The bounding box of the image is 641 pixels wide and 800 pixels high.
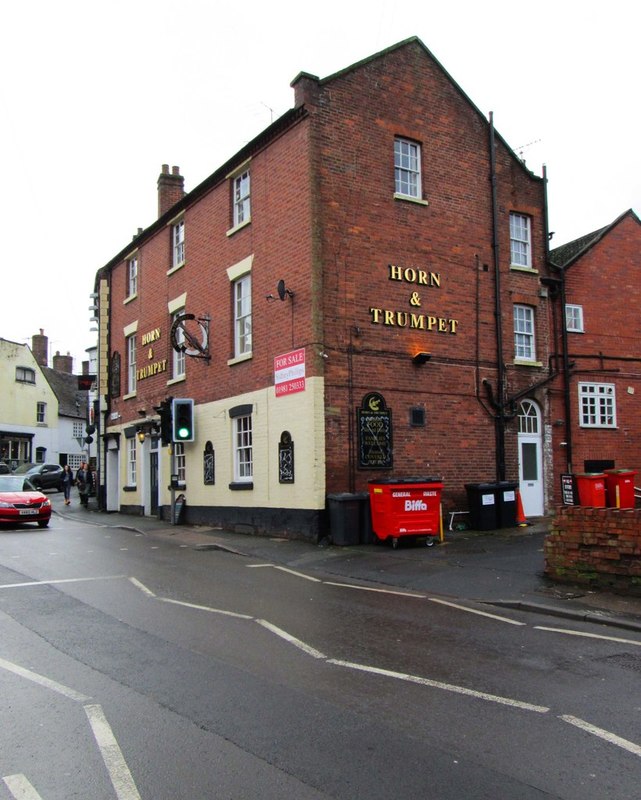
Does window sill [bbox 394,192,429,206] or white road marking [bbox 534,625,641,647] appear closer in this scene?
white road marking [bbox 534,625,641,647]

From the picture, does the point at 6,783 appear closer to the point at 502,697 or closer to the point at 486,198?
the point at 502,697

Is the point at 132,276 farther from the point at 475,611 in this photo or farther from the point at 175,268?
the point at 475,611

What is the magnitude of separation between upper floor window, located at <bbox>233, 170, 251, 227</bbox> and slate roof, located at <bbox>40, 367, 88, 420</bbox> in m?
37.7

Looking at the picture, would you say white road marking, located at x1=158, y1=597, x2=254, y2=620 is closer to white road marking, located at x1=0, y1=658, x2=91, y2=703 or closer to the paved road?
the paved road

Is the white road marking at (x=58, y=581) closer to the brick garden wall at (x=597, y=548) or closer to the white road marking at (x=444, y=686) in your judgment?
the white road marking at (x=444, y=686)

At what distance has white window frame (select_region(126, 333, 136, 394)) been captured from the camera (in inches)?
1008

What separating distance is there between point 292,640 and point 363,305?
10314mm

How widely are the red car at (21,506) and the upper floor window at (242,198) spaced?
963cm

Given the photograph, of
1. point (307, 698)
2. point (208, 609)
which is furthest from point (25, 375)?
point (307, 698)

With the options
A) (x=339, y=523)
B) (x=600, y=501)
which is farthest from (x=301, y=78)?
(x=600, y=501)

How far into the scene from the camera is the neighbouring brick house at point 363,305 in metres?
15.7

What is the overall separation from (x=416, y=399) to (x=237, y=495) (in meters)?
5.30

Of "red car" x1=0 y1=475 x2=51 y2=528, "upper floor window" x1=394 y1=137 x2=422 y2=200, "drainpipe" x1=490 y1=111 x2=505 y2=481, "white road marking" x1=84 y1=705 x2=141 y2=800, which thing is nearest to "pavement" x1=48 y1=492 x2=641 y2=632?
"drainpipe" x1=490 y1=111 x2=505 y2=481

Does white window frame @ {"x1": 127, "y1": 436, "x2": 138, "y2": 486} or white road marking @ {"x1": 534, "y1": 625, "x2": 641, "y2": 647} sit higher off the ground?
white window frame @ {"x1": 127, "y1": 436, "x2": 138, "y2": 486}
